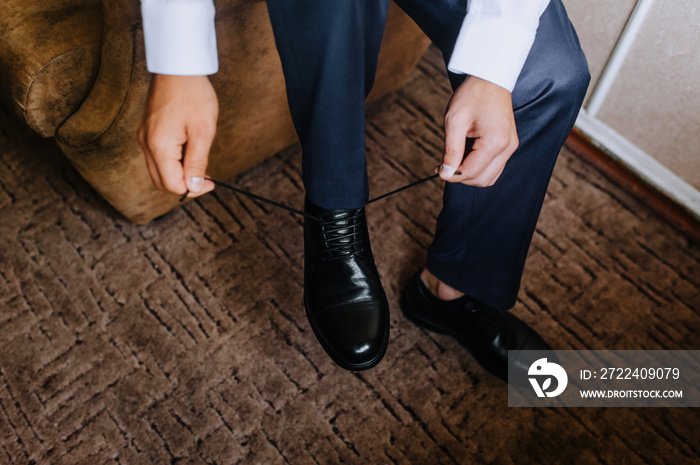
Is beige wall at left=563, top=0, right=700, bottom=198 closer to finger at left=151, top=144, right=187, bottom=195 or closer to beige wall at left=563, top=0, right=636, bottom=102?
beige wall at left=563, top=0, right=636, bottom=102

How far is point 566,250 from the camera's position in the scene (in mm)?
966

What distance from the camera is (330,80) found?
1.82ft

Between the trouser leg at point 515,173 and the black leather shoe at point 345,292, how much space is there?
5.0 inches

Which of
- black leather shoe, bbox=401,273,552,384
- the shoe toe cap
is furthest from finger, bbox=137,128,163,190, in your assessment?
black leather shoe, bbox=401,273,552,384

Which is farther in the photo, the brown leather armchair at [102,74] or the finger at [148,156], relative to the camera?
the brown leather armchair at [102,74]

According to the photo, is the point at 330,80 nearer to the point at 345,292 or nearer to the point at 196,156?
the point at 196,156

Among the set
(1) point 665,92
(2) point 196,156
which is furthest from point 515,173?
(1) point 665,92

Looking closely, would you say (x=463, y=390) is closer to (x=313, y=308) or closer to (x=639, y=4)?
(x=313, y=308)

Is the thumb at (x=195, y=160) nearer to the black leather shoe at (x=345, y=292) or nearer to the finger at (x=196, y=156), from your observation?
the finger at (x=196, y=156)

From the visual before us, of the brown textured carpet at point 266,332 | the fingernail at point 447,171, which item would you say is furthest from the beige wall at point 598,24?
the fingernail at point 447,171

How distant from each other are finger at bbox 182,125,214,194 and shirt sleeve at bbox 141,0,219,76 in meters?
0.06

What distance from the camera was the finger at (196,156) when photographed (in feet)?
1.74

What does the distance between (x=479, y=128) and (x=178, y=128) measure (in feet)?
1.02

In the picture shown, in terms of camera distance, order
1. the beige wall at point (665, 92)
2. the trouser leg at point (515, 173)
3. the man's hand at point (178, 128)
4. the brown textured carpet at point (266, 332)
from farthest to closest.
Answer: the beige wall at point (665, 92)
the brown textured carpet at point (266, 332)
the trouser leg at point (515, 173)
the man's hand at point (178, 128)
